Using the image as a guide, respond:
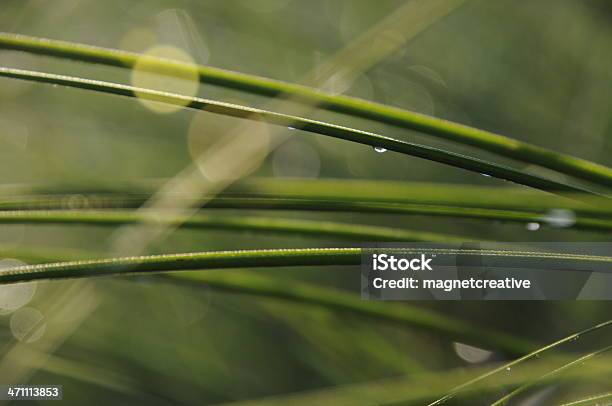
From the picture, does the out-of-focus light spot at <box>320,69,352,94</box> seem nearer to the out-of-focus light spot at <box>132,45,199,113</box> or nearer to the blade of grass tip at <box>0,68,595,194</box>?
the out-of-focus light spot at <box>132,45,199,113</box>

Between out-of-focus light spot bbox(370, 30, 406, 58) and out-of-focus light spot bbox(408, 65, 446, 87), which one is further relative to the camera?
out-of-focus light spot bbox(408, 65, 446, 87)

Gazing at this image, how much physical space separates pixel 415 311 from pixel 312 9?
44cm

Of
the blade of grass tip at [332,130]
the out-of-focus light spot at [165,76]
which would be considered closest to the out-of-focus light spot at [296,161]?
the out-of-focus light spot at [165,76]

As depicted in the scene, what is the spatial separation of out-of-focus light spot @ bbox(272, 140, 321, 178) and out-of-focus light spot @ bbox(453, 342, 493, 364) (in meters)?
0.26

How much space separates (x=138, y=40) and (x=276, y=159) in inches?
10.5

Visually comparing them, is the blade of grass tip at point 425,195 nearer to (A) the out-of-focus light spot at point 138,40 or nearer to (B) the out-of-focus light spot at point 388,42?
(B) the out-of-focus light spot at point 388,42

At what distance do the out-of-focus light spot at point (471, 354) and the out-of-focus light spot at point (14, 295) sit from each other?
436mm

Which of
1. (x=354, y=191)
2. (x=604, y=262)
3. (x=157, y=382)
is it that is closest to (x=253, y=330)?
(x=157, y=382)

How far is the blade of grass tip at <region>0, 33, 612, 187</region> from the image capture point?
0.27 m

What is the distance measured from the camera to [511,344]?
474 millimetres

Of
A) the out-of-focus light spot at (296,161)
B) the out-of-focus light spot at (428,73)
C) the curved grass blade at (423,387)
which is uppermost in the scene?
the out-of-focus light spot at (428,73)

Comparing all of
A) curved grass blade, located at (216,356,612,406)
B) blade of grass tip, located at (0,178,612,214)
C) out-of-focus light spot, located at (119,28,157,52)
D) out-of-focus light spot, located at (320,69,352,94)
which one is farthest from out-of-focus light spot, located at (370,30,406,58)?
out-of-focus light spot, located at (119,28,157,52)

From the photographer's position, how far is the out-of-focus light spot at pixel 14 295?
69cm

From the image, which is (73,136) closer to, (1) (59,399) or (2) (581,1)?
(1) (59,399)
